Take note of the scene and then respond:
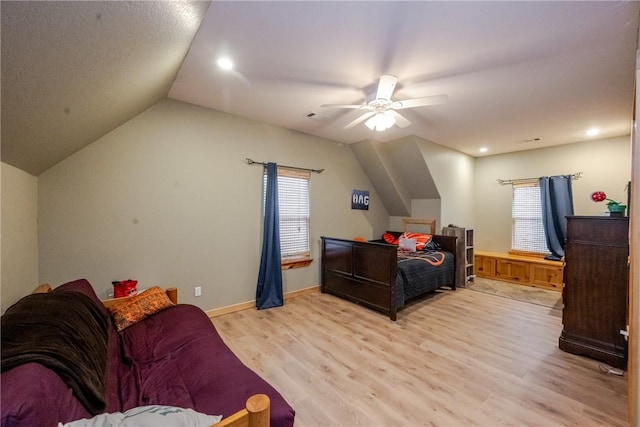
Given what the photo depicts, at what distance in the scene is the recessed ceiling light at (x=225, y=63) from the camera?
220cm

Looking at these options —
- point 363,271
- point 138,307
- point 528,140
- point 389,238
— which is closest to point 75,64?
point 138,307

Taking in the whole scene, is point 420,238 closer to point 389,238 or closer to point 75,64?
point 389,238

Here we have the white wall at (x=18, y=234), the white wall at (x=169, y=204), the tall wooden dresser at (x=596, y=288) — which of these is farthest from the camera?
the white wall at (x=169, y=204)

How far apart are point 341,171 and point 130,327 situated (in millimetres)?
3731

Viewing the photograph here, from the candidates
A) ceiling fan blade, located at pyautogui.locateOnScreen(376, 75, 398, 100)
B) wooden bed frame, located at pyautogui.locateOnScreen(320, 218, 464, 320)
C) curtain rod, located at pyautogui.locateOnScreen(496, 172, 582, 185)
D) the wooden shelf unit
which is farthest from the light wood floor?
curtain rod, located at pyautogui.locateOnScreen(496, 172, 582, 185)

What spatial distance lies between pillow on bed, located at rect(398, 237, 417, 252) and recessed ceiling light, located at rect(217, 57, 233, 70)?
12.7 ft

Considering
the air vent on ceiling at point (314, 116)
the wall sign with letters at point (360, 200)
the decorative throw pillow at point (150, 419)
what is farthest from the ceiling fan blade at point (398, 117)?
the decorative throw pillow at point (150, 419)

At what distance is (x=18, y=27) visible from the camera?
0.88 metres

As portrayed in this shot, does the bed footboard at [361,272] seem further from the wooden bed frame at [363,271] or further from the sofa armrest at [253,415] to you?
the sofa armrest at [253,415]

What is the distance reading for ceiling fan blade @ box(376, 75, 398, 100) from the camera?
2.35 m

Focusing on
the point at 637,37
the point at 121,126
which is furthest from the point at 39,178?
the point at 637,37

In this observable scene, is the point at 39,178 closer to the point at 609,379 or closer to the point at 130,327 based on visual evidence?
the point at 130,327

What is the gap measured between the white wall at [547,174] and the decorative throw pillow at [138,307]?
20.0ft

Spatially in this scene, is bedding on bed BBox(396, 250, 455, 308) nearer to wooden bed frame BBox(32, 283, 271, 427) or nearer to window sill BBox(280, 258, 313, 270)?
window sill BBox(280, 258, 313, 270)
